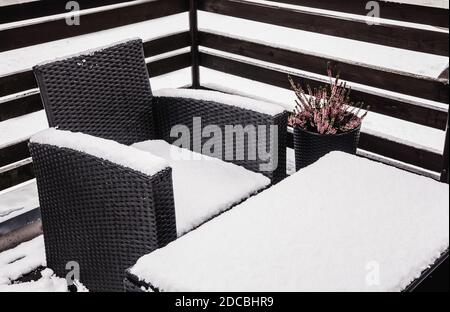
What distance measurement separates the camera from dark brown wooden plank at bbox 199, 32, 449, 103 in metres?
3.27

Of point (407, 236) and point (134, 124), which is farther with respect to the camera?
point (134, 124)

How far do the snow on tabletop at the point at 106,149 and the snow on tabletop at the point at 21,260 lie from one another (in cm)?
84

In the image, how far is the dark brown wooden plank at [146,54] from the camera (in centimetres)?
323

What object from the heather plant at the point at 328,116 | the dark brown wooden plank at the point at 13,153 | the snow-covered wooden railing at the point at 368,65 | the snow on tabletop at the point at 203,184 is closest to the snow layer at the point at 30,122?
the dark brown wooden plank at the point at 13,153

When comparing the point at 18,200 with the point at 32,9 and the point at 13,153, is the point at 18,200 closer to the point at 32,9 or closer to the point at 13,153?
the point at 13,153

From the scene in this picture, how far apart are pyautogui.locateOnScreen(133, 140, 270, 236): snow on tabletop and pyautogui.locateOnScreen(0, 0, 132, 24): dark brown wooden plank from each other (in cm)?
100

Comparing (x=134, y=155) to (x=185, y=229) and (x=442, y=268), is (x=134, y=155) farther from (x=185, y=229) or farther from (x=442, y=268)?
(x=442, y=268)

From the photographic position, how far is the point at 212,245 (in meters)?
1.85

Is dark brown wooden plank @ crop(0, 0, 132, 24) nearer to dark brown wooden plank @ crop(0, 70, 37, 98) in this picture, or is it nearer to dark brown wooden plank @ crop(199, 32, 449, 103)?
dark brown wooden plank @ crop(0, 70, 37, 98)

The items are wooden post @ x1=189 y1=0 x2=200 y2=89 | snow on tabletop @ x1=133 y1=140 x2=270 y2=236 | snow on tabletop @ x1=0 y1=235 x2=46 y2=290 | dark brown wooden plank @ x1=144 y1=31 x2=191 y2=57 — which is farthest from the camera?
wooden post @ x1=189 y1=0 x2=200 y2=89

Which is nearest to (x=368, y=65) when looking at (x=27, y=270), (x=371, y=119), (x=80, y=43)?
(x=371, y=119)

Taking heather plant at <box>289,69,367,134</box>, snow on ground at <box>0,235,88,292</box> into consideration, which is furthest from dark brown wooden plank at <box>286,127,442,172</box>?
snow on ground at <box>0,235,88,292</box>

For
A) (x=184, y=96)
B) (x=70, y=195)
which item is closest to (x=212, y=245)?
(x=70, y=195)
